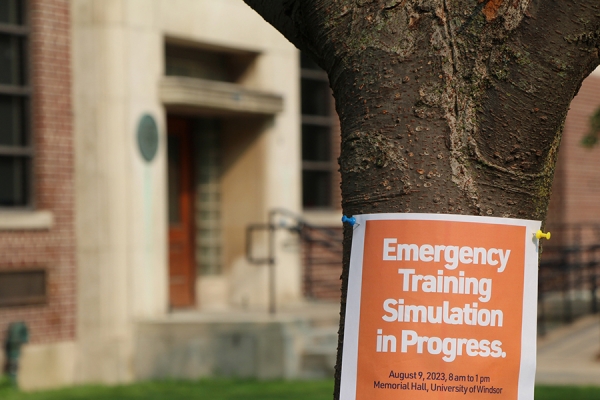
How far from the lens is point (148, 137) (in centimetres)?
1189

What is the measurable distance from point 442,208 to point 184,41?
9.98m

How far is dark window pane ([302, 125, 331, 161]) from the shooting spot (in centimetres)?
1498

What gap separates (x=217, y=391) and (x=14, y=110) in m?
3.40

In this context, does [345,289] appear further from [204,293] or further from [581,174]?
[581,174]

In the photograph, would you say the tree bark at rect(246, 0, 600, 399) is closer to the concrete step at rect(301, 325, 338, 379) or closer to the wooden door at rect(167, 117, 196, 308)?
the concrete step at rect(301, 325, 338, 379)

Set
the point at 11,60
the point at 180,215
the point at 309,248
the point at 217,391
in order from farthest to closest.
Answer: the point at 309,248 < the point at 180,215 < the point at 11,60 < the point at 217,391

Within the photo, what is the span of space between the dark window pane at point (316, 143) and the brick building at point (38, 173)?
416 centimetres

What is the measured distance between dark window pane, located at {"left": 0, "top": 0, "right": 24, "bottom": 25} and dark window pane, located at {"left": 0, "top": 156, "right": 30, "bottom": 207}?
1.33 meters

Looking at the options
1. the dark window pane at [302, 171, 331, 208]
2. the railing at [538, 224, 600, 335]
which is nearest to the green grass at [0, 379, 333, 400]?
the railing at [538, 224, 600, 335]

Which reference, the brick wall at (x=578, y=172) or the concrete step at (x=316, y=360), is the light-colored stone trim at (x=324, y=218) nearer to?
the concrete step at (x=316, y=360)

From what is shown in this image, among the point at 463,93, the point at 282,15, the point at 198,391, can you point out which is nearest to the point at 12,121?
the point at 198,391

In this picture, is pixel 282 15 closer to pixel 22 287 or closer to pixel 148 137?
pixel 22 287

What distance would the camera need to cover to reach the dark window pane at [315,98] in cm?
1497

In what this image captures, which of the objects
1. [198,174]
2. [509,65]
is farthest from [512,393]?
[198,174]
